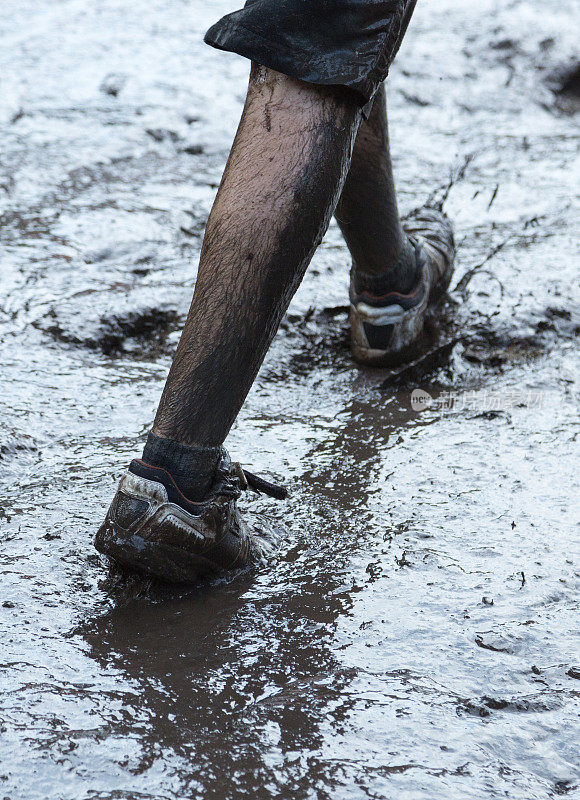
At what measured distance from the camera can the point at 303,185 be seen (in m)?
1.50

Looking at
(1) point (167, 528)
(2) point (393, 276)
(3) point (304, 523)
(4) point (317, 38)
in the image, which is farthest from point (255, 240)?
(2) point (393, 276)

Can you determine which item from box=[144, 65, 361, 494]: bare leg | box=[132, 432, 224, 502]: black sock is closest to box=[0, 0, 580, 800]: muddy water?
box=[132, 432, 224, 502]: black sock

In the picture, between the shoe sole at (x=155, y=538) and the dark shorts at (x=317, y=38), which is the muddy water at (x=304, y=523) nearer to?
the shoe sole at (x=155, y=538)

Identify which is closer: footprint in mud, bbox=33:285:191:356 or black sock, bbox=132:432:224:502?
black sock, bbox=132:432:224:502

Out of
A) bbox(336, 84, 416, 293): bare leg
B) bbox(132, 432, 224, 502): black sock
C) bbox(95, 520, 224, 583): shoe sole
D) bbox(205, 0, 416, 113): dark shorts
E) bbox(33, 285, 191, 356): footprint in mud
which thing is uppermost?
bbox(205, 0, 416, 113): dark shorts

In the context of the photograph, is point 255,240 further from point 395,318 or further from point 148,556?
point 395,318

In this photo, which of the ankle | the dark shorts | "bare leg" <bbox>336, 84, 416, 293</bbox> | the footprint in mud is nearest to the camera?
the dark shorts

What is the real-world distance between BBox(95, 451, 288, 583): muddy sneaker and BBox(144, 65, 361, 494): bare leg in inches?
3.7

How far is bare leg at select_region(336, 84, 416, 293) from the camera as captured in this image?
231 cm

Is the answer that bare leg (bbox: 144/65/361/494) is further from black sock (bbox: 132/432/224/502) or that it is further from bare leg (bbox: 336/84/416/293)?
bare leg (bbox: 336/84/416/293)

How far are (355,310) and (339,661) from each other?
1391 mm

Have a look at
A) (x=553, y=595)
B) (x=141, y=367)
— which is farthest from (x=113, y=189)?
(x=553, y=595)

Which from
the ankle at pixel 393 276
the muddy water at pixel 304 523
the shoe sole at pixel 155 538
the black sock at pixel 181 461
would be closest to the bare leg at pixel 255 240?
the black sock at pixel 181 461

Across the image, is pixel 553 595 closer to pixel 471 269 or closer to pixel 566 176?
pixel 471 269
